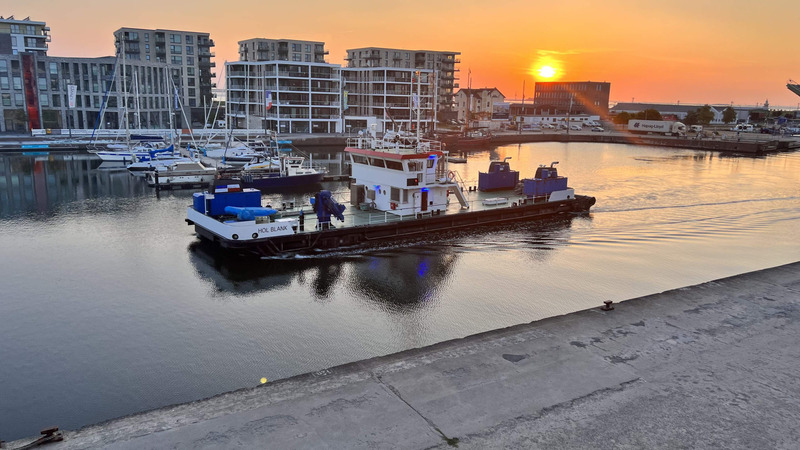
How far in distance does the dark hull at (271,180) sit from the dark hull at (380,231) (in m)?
18.1

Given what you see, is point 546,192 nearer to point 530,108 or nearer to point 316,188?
point 316,188

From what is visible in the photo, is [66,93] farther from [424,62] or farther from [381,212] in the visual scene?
[381,212]

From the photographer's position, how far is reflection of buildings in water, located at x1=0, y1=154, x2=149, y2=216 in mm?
43875

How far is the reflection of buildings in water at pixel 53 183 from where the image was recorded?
43875 millimetres

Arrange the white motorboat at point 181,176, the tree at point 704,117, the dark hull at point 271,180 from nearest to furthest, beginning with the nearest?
the dark hull at point 271,180
the white motorboat at point 181,176
the tree at point 704,117

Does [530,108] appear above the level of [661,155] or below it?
above

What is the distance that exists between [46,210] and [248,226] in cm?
2297

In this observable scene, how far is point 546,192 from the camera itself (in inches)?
1575

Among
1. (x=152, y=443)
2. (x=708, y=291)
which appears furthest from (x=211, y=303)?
(x=708, y=291)

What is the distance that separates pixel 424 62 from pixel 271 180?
3709 inches

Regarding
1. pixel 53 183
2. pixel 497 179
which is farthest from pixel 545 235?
pixel 53 183

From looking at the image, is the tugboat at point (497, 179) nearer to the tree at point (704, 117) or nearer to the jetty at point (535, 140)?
the jetty at point (535, 140)

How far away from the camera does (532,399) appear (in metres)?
13.0

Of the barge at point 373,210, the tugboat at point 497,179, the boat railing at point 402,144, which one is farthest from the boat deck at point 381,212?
the boat railing at point 402,144
